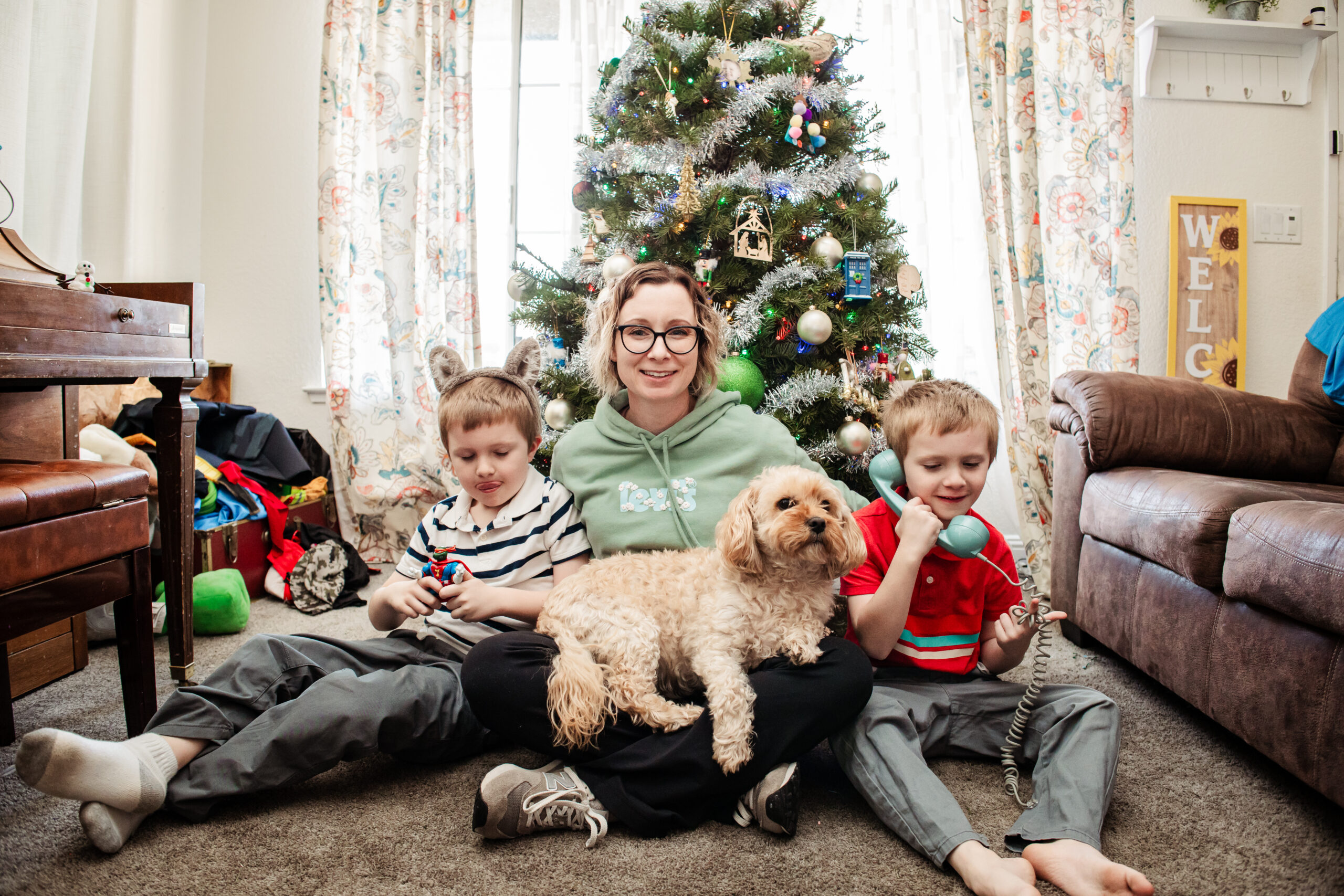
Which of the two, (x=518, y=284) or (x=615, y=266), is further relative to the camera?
(x=518, y=284)

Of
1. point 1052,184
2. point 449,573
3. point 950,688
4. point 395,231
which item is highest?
point 1052,184

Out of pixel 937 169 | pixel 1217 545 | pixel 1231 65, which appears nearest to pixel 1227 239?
pixel 1231 65

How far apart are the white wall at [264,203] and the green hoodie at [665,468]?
233 cm

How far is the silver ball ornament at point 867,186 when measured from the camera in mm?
2355

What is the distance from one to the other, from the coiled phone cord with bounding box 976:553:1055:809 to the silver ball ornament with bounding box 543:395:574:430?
135 cm

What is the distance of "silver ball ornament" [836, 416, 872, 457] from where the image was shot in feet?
6.82

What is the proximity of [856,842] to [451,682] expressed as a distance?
0.75 metres

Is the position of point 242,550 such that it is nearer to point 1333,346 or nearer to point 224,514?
point 224,514

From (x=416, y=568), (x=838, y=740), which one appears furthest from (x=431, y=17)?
(x=838, y=740)

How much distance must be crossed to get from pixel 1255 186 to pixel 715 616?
3498 millimetres

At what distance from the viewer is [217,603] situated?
2148mm

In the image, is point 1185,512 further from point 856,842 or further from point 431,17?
point 431,17

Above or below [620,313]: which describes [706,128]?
above

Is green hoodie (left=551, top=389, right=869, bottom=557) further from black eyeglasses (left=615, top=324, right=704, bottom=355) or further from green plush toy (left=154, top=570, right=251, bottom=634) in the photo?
green plush toy (left=154, top=570, right=251, bottom=634)
